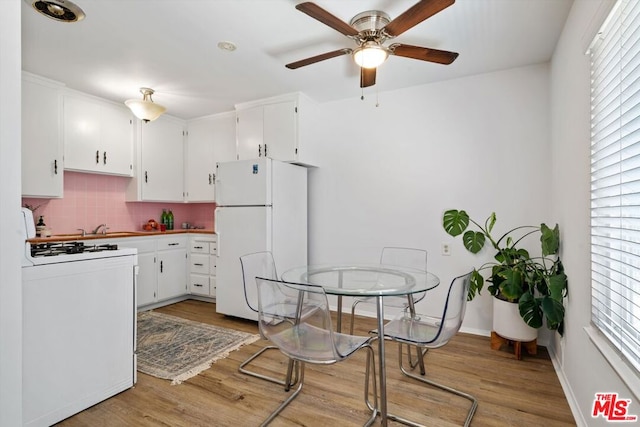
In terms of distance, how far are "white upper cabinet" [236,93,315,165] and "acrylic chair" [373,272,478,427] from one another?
213cm

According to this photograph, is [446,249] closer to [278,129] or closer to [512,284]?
[512,284]

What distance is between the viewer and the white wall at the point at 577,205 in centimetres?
157

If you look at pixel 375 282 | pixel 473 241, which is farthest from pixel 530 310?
pixel 375 282

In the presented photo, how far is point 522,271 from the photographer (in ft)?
8.07

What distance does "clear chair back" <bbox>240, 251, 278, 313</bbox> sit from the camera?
2410mm

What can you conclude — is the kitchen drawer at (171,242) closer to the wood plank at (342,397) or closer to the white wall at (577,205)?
the wood plank at (342,397)

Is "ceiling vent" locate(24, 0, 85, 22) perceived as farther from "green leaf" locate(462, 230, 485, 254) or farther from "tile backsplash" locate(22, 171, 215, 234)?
"green leaf" locate(462, 230, 485, 254)

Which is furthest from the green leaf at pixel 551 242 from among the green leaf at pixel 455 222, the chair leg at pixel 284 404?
the chair leg at pixel 284 404

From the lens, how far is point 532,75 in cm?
277

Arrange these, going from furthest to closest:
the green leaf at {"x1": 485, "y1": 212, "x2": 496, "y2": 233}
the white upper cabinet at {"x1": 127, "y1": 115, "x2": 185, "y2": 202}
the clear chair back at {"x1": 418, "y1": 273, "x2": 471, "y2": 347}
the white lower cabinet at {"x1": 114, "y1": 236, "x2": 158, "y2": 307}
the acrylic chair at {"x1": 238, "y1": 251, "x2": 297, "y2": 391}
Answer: the white upper cabinet at {"x1": 127, "y1": 115, "x2": 185, "y2": 202} → the white lower cabinet at {"x1": 114, "y1": 236, "x2": 158, "y2": 307} → the green leaf at {"x1": 485, "y1": 212, "x2": 496, "y2": 233} → the acrylic chair at {"x1": 238, "y1": 251, "x2": 297, "y2": 391} → the clear chair back at {"x1": 418, "y1": 273, "x2": 471, "y2": 347}

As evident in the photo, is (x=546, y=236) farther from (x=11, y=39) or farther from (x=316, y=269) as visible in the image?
(x=11, y=39)

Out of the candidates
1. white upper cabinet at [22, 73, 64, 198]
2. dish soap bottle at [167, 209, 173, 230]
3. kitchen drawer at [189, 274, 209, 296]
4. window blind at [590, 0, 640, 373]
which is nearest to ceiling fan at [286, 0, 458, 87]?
window blind at [590, 0, 640, 373]

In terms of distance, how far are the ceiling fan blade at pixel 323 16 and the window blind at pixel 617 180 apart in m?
1.20

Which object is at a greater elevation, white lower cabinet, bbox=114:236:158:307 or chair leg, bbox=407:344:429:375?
white lower cabinet, bbox=114:236:158:307
